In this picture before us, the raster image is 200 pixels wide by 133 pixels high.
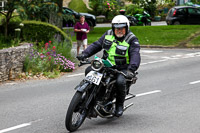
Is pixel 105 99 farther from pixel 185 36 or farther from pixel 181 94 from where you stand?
pixel 185 36

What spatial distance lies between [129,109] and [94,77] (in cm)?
212

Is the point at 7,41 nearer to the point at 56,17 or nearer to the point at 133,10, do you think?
the point at 56,17

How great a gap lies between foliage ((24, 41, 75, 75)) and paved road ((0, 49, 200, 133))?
0.42 metres

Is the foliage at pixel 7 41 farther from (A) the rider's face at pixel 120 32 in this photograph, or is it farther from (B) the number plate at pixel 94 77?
(B) the number plate at pixel 94 77

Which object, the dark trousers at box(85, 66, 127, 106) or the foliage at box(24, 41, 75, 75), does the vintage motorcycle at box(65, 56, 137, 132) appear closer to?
the dark trousers at box(85, 66, 127, 106)

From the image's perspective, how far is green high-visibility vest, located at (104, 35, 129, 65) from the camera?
7.00 meters

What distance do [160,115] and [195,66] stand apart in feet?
22.8

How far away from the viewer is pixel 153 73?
13102 millimetres

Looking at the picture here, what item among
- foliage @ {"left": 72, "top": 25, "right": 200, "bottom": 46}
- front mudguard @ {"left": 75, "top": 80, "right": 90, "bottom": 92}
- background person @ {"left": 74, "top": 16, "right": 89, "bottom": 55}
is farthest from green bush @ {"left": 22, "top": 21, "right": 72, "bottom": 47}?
front mudguard @ {"left": 75, "top": 80, "right": 90, "bottom": 92}

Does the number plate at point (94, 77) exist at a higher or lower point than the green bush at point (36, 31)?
lower

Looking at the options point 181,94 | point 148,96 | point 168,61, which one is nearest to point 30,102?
point 148,96

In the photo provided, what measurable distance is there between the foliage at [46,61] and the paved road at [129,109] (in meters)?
0.42

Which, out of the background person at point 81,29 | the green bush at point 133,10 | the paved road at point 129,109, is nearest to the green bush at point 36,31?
the paved road at point 129,109

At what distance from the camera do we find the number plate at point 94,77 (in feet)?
21.2
